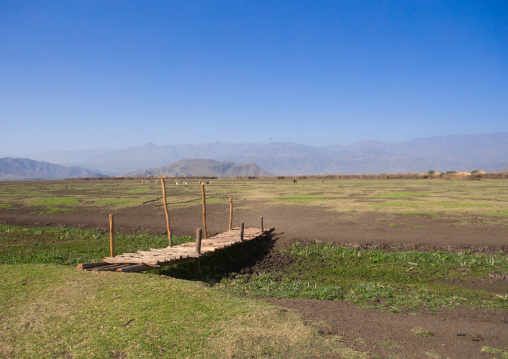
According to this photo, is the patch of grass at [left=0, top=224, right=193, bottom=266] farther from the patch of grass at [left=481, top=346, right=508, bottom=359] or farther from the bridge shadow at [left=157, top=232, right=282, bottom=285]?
the patch of grass at [left=481, top=346, right=508, bottom=359]

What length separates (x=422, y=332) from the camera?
20.8ft

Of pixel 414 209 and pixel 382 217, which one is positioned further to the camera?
pixel 414 209

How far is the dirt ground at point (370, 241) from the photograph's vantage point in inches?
239

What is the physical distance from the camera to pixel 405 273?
37.6ft

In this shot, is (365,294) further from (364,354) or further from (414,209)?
(414,209)

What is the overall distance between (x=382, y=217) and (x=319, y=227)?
4.82 metres

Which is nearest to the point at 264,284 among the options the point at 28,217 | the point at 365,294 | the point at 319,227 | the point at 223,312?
the point at 365,294

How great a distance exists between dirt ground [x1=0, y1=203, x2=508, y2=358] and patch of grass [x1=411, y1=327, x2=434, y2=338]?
0.09 metres

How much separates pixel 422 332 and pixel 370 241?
9.26 metres

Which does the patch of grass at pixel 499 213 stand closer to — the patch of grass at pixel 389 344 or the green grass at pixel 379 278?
the green grass at pixel 379 278

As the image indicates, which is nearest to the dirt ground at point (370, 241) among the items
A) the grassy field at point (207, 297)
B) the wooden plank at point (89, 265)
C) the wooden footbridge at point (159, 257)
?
the grassy field at point (207, 297)

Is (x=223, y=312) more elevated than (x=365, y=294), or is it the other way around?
(x=223, y=312)

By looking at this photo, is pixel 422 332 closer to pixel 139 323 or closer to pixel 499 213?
pixel 139 323

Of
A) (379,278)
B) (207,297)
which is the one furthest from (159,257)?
(379,278)
